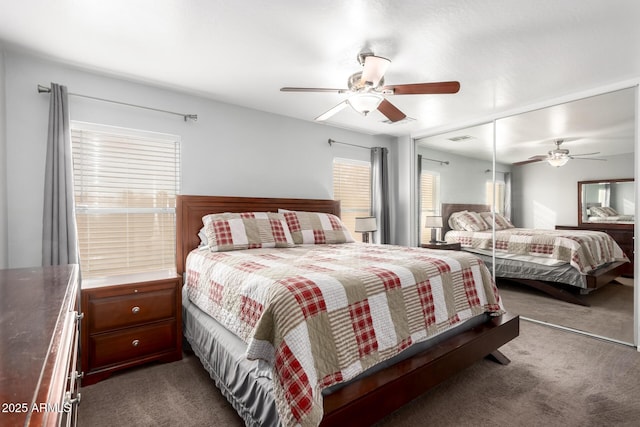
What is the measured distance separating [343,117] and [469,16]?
2213mm

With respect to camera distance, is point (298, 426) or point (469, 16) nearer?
point (298, 426)

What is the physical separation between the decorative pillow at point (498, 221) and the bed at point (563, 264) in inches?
2.0

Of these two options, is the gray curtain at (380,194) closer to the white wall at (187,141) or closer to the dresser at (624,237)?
the white wall at (187,141)

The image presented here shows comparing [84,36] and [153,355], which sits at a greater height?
[84,36]

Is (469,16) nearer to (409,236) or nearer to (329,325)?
(329,325)

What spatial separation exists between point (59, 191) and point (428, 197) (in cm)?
437

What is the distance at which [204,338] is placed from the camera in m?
2.30

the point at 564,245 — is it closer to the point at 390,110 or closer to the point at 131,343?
the point at 390,110

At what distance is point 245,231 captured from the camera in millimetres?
3027

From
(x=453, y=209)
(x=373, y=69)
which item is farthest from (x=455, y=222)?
(x=373, y=69)

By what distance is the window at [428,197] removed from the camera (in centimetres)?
473

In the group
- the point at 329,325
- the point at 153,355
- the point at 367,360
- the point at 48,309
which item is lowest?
the point at 153,355

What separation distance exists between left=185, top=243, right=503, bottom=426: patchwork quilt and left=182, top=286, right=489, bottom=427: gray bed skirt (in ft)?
0.29

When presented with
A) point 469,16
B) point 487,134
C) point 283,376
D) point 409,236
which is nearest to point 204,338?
point 283,376
